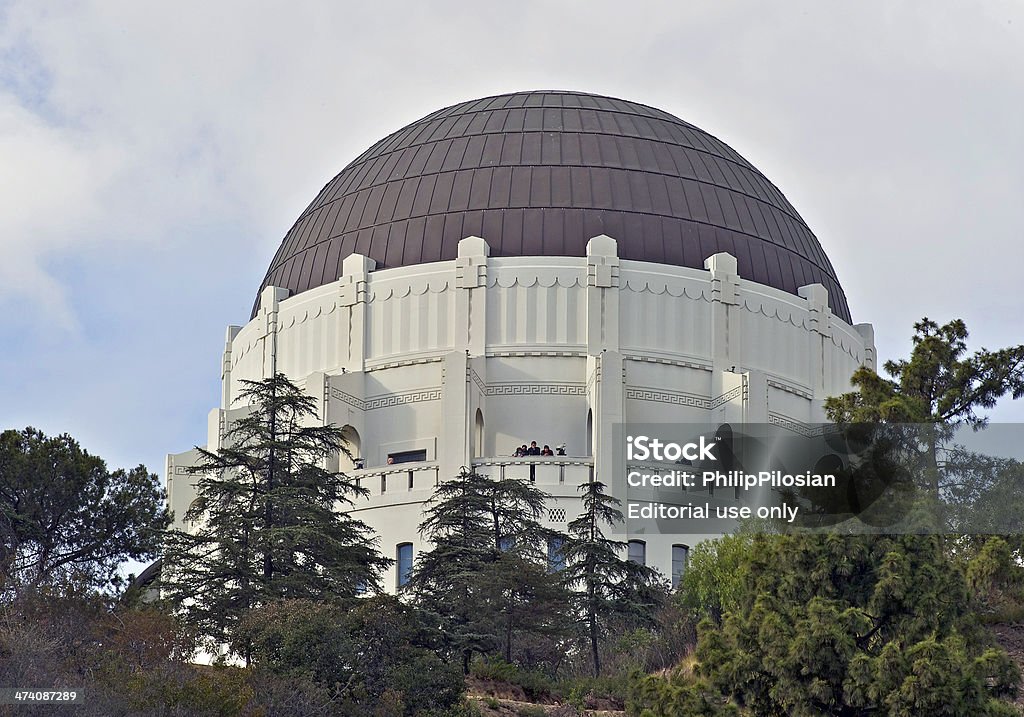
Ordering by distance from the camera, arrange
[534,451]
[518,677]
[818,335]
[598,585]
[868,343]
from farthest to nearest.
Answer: [868,343] → [818,335] → [534,451] → [598,585] → [518,677]

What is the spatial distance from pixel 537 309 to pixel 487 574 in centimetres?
1479

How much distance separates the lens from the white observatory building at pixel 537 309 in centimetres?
5125

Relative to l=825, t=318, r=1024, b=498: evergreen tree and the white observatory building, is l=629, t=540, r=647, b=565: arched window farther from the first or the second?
l=825, t=318, r=1024, b=498: evergreen tree

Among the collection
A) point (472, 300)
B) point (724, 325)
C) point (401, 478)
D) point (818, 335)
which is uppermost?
point (472, 300)

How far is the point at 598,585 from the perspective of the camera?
40.8m

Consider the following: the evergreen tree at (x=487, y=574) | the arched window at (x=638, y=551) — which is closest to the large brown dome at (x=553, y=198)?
the arched window at (x=638, y=551)

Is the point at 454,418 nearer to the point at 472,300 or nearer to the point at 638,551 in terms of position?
the point at 472,300

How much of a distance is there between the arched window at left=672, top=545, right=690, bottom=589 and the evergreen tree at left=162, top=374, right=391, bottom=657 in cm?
1028

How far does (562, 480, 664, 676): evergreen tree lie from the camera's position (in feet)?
131

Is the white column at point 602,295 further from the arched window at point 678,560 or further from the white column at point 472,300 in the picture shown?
the arched window at point 678,560

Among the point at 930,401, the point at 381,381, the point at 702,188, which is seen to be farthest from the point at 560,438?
the point at 930,401

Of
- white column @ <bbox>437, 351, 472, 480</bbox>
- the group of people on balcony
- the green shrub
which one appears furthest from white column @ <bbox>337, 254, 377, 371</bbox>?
the green shrub

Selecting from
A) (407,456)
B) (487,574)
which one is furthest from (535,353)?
(487,574)

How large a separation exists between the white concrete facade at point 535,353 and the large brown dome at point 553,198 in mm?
985
